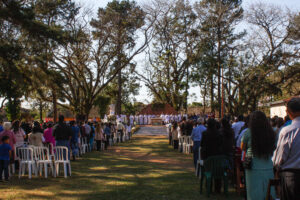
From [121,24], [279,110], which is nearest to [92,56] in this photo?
[121,24]

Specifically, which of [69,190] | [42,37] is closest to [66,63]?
[42,37]

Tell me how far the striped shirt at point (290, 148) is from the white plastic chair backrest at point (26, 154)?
7.19 meters

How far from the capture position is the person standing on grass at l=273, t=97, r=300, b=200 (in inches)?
135

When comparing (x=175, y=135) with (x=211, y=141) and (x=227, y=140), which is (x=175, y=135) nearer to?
(x=227, y=140)

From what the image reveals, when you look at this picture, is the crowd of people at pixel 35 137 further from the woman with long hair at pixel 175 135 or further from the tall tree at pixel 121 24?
the tall tree at pixel 121 24

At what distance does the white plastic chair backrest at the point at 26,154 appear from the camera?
9.13 meters

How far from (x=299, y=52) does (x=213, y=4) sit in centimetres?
986

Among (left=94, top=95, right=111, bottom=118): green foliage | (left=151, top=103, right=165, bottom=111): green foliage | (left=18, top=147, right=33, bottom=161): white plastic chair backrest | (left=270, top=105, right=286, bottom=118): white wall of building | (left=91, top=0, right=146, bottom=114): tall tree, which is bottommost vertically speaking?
(left=18, top=147, right=33, bottom=161): white plastic chair backrest

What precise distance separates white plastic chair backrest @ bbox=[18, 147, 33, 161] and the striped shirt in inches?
283

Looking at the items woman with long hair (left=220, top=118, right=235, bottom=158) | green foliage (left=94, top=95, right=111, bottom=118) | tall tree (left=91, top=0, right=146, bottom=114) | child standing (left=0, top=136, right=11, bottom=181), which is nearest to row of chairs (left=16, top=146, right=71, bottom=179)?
child standing (left=0, top=136, right=11, bottom=181)

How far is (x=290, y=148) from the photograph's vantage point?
3557 mm

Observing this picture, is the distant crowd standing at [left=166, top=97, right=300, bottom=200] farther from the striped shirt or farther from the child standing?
the child standing

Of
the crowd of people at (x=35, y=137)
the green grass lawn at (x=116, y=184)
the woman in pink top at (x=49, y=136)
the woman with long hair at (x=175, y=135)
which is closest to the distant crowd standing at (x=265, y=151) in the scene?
the green grass lawn at (x=116, y=184)

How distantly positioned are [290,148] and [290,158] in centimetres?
10
